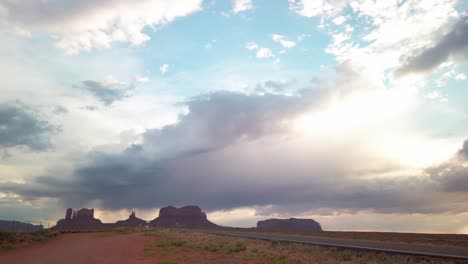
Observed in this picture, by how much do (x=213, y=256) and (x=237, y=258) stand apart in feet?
8.60

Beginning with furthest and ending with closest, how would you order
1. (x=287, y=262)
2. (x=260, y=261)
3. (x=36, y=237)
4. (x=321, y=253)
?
(x=36, y=237) < (x=321, y=253) < (x=260, y=261) < (x=287, y=262)

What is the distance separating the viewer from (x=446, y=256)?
824 inches

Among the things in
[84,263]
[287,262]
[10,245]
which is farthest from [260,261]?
[10,245]

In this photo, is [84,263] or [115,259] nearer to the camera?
[84,263]

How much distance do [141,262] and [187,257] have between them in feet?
12.6

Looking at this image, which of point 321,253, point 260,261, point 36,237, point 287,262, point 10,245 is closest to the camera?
point 287,262

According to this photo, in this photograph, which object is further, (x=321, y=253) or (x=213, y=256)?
(x=213, y=256)

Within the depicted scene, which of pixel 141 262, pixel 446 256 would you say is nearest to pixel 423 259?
pixel 446 256

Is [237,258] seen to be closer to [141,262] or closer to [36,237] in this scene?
[141,262]

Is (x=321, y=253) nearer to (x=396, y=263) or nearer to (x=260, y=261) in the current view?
(x=260, y=261)

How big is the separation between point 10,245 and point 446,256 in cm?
4429

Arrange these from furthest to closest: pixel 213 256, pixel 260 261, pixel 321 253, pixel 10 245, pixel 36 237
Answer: pixel 36 237, pixel 10 245, pixel 213 256, pixel 321 253, pixel 260 261

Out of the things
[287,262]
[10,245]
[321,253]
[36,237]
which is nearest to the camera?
[287,262]

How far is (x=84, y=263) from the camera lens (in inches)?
1016
